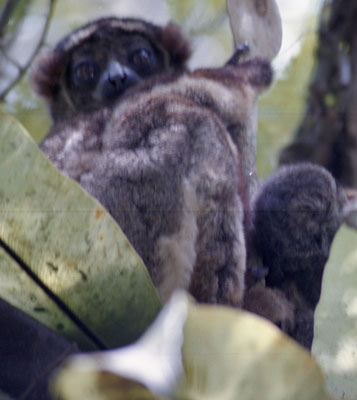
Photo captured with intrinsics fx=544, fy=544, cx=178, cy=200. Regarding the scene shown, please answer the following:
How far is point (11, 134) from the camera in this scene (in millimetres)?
1240

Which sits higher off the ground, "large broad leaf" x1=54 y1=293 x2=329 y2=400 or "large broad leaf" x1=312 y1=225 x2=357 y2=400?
"large broad leaf" x1=54 y1=293 x2=329 y2=400

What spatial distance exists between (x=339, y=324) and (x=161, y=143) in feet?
2.31

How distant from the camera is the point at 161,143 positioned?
5.28 ft

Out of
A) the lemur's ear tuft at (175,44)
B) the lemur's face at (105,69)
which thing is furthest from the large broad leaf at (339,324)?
the lemur's face at (105,69)

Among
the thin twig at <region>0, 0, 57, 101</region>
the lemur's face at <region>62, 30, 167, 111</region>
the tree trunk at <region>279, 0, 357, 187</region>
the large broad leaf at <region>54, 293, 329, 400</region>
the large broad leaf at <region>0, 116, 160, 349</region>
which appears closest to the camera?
the large broad leaf at <region>54, 293, 329, 400</region>

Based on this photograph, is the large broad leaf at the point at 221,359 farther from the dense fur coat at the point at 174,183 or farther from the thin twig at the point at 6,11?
the thin twig at the point at 6,11

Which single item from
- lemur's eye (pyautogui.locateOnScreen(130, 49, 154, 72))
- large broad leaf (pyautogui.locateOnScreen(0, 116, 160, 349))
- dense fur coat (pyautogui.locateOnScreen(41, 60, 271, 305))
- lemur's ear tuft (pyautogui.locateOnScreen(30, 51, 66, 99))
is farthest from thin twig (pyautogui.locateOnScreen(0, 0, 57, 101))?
lemur's eye (pyautogui.locateOnScreen(130, 49, 154, 72))

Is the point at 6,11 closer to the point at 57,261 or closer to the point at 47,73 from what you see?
the point at 47,73

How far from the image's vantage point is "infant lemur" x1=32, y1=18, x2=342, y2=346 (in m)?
1.54

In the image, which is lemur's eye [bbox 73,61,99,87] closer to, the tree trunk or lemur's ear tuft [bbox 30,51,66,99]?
lemur's ear tuft [bbox 30,51,66,99]

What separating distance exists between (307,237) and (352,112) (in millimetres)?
520

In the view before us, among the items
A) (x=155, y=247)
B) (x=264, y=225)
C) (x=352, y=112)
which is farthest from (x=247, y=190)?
(x=352, y=112)

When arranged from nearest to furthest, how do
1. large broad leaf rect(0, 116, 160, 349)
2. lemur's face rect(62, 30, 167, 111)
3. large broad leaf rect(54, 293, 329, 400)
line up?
1. large broad leaf rect(54, 293, 329, 400)
2. large broad leaf rect(0, 116, 160, 349)
3. lemur's face rect(62, 30, 167, 111)

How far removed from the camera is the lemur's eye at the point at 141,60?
1.95 metres
